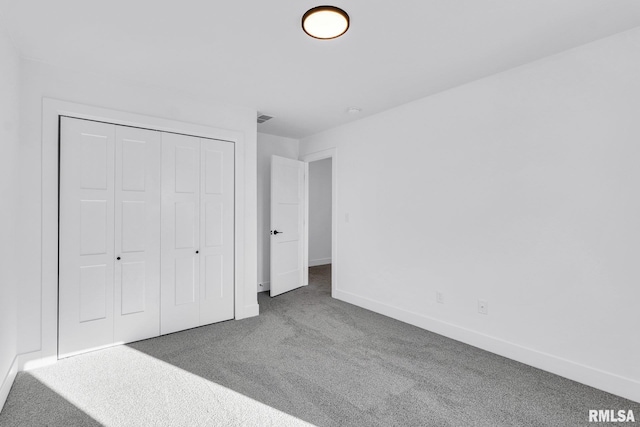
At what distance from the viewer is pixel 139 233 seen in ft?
9.97

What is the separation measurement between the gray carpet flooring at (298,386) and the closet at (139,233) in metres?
0.30

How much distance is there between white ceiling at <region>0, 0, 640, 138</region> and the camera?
1.91 meters

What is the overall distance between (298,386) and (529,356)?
1.95 metres

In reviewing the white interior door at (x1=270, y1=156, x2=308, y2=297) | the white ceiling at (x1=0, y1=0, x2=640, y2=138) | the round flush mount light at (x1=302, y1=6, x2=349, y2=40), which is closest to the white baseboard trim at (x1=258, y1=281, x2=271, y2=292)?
the white interior door at (x1=270, y1=156, x2=308, y2=297)

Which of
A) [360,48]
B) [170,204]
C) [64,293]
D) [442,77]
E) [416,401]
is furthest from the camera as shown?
[170,204]

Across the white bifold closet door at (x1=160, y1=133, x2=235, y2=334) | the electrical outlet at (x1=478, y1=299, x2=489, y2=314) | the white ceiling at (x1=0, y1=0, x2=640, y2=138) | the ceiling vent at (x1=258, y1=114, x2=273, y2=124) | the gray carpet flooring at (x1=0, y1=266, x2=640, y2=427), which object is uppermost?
the ceiling vent at (x1=258, y1=114, x2=273, y2=124)

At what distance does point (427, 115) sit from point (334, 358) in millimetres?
2675

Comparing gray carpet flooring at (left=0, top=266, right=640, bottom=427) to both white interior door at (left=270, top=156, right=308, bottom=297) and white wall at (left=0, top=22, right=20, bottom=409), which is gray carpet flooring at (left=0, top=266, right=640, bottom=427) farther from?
white interior door at (left=270, top=156, right=308, bottom=297)

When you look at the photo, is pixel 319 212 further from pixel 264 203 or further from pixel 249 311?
pixel 249 311

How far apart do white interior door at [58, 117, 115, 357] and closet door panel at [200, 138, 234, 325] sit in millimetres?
865

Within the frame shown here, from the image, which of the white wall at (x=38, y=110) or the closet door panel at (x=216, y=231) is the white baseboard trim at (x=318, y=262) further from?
the white wall at (x=38, y=110)

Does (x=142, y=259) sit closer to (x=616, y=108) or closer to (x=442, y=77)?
(x=442, y=77)

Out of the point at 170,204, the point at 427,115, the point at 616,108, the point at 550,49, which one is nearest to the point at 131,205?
the point at 170,204

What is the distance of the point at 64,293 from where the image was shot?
105 inches
